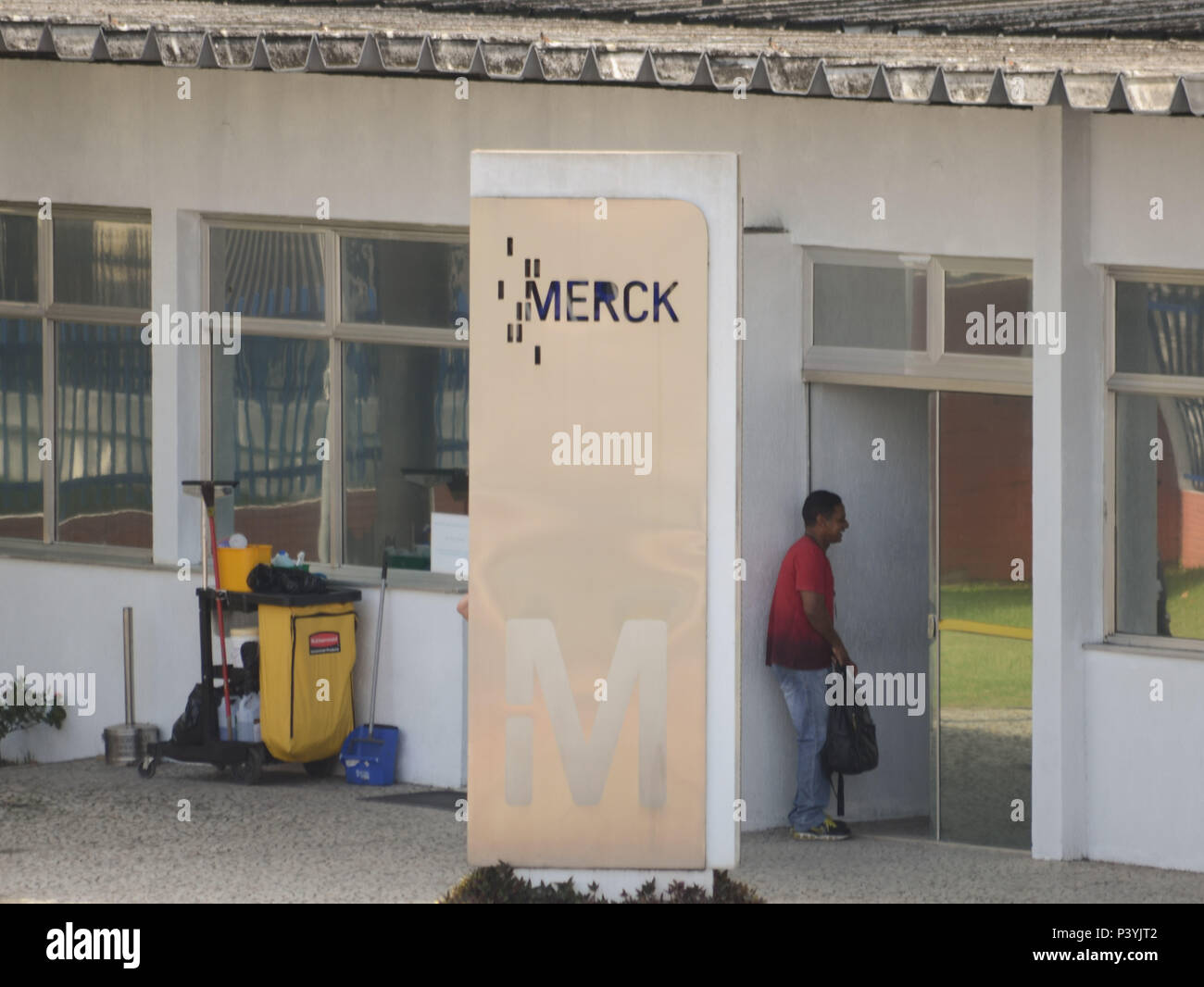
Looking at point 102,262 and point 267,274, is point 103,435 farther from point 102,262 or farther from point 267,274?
point 267,274

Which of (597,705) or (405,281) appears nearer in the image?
(597,705)

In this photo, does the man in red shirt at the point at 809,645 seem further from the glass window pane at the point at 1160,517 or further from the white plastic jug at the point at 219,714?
the white plastic jug at the point at 219,714

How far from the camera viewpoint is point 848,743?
34.5ft

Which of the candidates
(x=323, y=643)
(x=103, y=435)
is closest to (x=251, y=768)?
(x=323, y=643)

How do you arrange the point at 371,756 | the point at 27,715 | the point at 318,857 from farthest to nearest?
the point at 27,715, the point at 371,756, the point at 318,857

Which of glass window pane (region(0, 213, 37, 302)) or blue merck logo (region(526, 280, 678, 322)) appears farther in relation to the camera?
glass window pane (region(0, 213, 37, 302))

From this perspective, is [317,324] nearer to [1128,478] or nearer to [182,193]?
[182,193]

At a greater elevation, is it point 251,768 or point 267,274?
point 267,274

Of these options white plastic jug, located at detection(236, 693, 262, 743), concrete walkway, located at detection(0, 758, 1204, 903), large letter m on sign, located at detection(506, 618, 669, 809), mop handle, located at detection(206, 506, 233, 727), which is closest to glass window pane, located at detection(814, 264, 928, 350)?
concrete walkway, located at detection(0, 758, 1204, 903)

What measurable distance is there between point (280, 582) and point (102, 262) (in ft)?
8.89

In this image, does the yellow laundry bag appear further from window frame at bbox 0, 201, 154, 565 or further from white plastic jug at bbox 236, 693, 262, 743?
window frame at bbox 0, 201, 154, 565

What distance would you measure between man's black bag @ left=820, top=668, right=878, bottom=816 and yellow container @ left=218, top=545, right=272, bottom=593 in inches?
133

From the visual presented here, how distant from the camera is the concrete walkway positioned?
8883 mm
